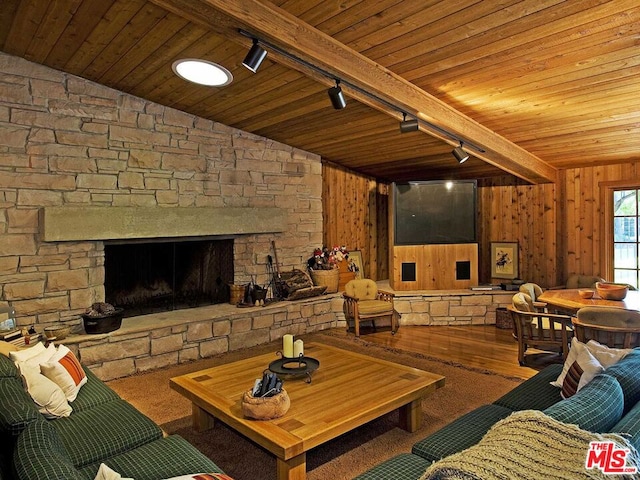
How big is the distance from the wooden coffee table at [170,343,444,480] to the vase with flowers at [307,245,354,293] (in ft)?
8.11

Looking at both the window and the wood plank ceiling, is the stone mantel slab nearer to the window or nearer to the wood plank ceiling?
the wood plank ceiling

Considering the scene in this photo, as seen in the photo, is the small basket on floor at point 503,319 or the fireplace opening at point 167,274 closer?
the fireplace opening at point 167,274

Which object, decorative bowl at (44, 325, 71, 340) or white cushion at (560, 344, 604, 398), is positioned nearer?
white cushion at (560, 344, 604, 398)

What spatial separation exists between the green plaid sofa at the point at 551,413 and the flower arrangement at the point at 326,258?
362 cm

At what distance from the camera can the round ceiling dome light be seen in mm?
3473

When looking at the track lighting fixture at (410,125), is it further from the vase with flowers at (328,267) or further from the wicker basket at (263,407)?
the wicker basket at (263,407)

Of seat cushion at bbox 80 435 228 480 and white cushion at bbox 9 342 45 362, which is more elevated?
white cushion at bbox 9 342 45 362

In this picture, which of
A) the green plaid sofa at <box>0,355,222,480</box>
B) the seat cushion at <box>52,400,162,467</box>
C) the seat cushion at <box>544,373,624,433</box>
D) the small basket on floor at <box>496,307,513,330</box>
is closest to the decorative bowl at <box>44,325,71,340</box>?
the green plaid sofa at <box>0,355,222,480</box>

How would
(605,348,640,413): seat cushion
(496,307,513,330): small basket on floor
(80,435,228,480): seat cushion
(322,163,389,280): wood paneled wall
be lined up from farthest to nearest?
1. (322,163,389,280): wood paneled wall
2. (496,307,513,330): small basket on floor
3. (605,348,640,413): seat cushion
4. (80,435,228,480): seat cushion

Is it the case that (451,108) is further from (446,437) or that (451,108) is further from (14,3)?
(14,3)

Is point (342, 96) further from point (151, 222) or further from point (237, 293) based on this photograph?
point (237, 293)

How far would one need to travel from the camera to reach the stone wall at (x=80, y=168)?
3932 millimetres

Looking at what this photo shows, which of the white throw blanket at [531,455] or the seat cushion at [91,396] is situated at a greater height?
the white throw blanket at [531,455]

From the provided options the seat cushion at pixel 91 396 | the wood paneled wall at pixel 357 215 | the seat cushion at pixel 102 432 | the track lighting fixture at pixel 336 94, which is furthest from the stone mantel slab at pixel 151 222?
the track lighting fixture at pixel 336 94
